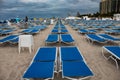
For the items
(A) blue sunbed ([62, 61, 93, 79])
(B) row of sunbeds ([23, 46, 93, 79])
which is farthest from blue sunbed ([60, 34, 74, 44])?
(A) blue sunbed ([62, 61, 93, 79])

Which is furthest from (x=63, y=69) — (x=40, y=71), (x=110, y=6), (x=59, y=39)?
(x=110, y=6)

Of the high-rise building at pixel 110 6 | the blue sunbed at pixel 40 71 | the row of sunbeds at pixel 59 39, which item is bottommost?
the blue sunbed at pixel 40 71

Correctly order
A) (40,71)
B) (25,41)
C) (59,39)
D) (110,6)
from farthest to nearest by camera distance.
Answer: (110,6) < (59,39) < (25,41) < (40,71)

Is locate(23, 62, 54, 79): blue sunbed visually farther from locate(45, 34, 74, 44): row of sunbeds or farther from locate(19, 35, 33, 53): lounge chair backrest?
locate(45, 34, 74, 44): row of sunbeds

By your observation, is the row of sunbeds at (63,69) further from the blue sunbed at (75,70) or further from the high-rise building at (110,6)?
the high-rise building at (110,6)

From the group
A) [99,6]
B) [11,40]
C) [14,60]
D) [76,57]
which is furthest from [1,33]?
[99,6]

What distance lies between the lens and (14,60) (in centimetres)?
496

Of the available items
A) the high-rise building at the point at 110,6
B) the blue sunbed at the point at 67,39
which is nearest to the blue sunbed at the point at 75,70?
the blue sunbed at the point at 67,39

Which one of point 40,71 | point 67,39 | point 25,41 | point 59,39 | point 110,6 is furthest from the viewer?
point 110,6

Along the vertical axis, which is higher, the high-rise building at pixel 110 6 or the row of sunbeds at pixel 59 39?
the high-rise building at pixel 110 6

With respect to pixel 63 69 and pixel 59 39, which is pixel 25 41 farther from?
pixel 63 69

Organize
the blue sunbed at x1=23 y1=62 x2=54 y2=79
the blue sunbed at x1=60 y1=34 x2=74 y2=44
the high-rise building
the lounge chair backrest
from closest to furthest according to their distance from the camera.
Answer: the blue sunbed at x1=23 y1=62 x2=54 y2=79 → the lounge chair backrest → the blue sunbed at x1=60 y1=34 x2=74 y2=44 → the high-rise building

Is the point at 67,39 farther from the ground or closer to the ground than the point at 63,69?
farther from the ground

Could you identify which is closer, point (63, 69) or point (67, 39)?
point (63, 69)
